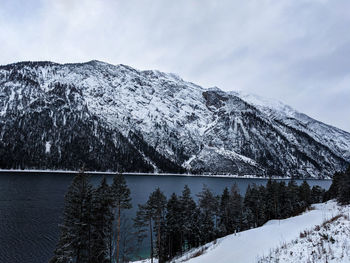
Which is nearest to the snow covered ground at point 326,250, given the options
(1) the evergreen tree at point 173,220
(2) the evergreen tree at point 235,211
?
(1) the evergreen tree at point 173,220

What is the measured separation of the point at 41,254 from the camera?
1508 inches

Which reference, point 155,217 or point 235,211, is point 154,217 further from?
point 235,211

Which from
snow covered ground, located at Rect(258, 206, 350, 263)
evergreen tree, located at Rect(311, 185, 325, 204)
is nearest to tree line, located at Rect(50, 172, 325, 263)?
evergreen tree, located at Rect(311, 185, 325, 204)

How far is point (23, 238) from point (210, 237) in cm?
4092

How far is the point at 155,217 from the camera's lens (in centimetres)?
3669

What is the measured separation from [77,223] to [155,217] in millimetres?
16739

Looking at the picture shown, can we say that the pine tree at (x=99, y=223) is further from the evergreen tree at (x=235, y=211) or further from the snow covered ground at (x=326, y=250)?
the evergreen tree at (x=235, y=211)

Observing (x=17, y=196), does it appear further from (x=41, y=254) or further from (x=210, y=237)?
(x=210, y=237)

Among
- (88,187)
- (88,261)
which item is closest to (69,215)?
(88,187)

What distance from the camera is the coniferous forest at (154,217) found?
76.6ft

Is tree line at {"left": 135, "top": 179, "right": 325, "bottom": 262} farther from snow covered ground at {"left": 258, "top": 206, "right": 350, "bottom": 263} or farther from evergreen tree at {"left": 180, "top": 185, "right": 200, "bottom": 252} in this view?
snow covered ground at {"left": 258, "top": 206, "right": 350, "bottom": 263}

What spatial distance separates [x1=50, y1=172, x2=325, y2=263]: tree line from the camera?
76.5 ft

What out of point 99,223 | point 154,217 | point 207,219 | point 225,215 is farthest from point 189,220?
point 99,223

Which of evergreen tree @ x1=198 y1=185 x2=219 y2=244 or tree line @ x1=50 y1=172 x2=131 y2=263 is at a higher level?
tree line @ x1=50 y1=172 x2=131 y2=263
